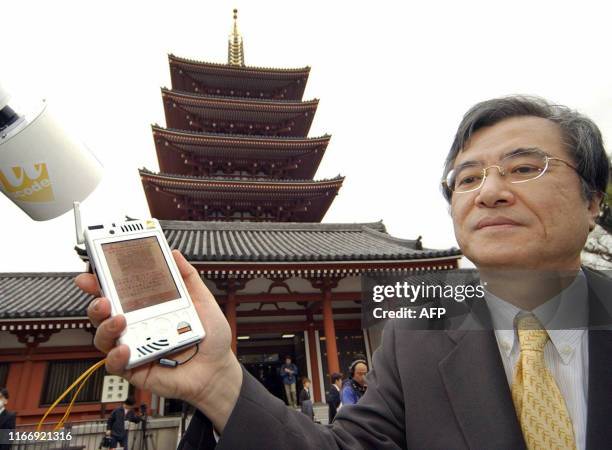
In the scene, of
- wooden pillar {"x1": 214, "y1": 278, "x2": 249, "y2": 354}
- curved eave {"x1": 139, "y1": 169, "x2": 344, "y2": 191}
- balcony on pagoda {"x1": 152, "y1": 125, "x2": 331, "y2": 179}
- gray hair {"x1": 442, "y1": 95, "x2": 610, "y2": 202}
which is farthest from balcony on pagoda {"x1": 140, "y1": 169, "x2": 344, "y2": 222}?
gray hair {"x1": 442, "y1": 95, "x2": 610, "y2": 202}

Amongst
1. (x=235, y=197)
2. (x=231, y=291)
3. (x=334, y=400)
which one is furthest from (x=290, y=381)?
(x=235, y=197)

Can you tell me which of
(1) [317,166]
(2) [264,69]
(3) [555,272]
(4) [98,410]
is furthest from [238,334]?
(2) [264,69]

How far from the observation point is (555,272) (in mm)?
1108

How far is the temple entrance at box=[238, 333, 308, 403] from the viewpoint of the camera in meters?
10.3

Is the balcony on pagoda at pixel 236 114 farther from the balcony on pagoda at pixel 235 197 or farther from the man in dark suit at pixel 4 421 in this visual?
the man in dark suit at pixel 4 421

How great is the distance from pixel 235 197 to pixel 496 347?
11.5m

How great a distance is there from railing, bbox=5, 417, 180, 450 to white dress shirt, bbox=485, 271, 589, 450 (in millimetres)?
7521

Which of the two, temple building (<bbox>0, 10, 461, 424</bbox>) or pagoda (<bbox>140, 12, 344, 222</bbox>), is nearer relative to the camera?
temple building (<bbox>0, 10, 461, 424</bbox>)

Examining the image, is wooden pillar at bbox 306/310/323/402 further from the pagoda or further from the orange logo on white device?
the orange logo on white device

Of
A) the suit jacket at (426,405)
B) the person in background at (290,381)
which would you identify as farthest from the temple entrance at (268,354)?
the suit jacket at (426,405)

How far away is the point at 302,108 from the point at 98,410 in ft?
40.1

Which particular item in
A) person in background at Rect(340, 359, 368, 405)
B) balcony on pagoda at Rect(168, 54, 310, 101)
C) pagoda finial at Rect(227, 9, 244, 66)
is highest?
pagoda finial at Rect(227, 9, 244, 66)

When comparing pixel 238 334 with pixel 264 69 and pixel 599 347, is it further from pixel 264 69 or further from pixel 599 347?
pixel 264 69

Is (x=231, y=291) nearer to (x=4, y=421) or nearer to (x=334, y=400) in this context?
(x=334, y=400)
